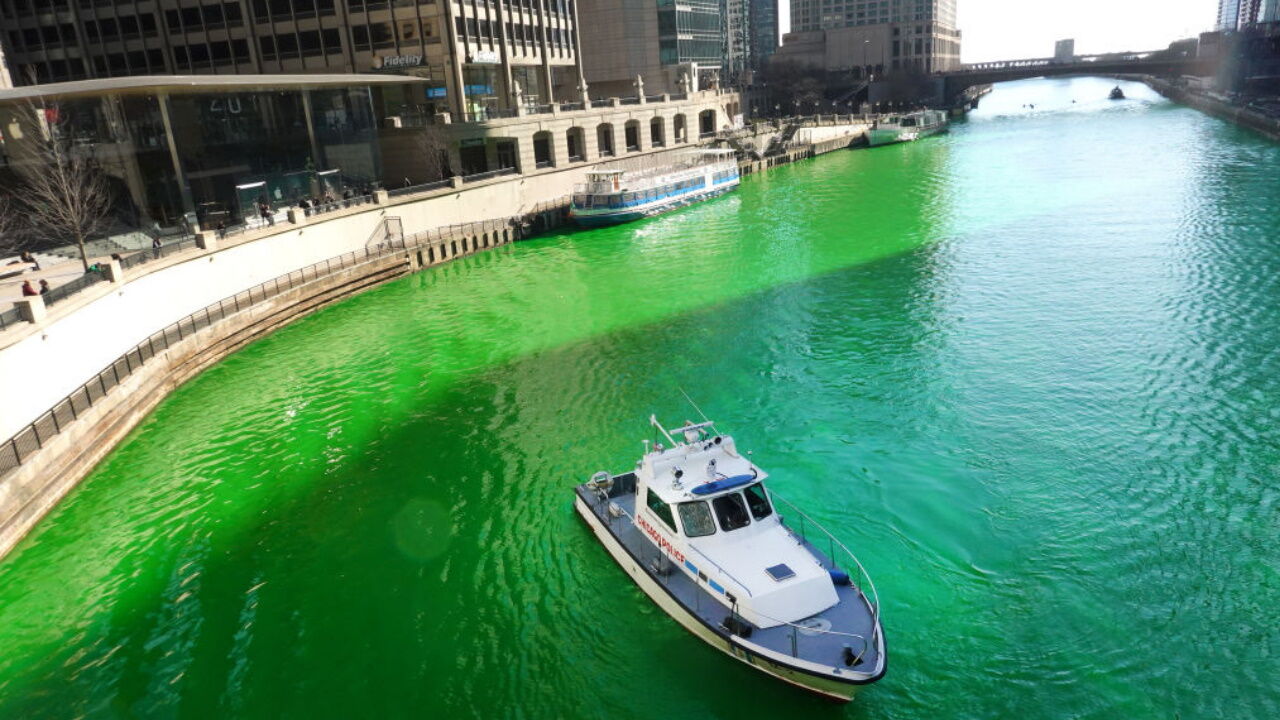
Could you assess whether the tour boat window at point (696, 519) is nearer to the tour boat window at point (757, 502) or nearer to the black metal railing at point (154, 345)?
the tour boat window at point (757, 502)

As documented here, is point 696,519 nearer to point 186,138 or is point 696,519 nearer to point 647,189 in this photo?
point 186,138

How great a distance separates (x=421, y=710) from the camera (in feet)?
54.1

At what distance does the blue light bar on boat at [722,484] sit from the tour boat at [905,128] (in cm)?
12391

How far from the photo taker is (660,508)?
1867 centimetres

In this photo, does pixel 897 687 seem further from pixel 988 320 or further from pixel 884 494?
pixel 988 320

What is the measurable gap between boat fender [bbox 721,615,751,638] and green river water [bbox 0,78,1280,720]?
1.05 meters

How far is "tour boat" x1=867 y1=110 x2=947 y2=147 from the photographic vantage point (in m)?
132

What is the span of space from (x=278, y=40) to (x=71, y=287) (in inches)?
2171

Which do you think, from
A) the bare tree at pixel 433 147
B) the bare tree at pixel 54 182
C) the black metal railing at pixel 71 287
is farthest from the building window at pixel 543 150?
the black metal railing at pixel 71 287

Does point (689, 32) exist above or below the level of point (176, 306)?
above

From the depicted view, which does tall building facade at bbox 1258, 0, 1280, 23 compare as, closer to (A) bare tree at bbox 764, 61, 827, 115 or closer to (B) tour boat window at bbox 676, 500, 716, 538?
(A) bare tree at bbox 764, 61, 827, 115

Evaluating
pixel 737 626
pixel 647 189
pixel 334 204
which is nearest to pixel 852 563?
pixel 737 626

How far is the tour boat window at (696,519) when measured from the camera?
17.7m

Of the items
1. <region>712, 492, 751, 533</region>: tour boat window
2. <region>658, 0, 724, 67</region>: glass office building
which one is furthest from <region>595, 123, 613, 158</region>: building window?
<region>712, 492, 751, 533</region>: tour boat window
